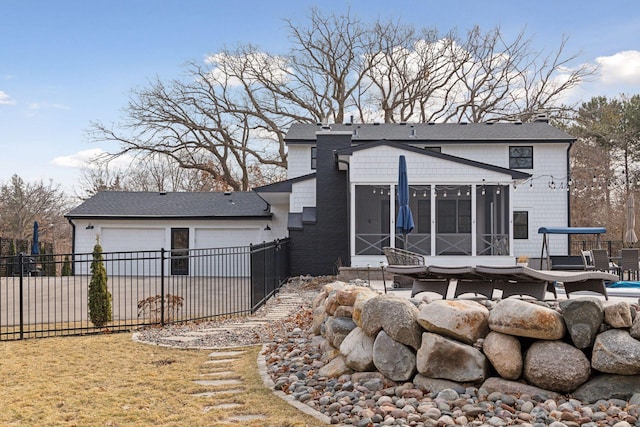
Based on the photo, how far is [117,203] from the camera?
78.9 ft

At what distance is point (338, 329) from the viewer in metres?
6.73

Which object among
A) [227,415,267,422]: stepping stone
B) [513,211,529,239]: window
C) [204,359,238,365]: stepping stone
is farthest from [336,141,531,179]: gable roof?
[227,415,267,422]: stepping stone

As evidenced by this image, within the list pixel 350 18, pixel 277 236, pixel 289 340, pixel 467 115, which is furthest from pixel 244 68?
pixel 289 340

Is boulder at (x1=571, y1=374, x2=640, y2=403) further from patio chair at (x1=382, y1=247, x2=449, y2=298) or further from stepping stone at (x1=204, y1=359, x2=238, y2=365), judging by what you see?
stepping stone at (x1=204, y1=359, x2=238, y2=365)

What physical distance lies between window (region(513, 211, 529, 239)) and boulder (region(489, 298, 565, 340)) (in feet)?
57.3

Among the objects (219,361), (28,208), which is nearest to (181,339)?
(219,361)

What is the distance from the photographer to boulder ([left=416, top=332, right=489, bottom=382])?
5434 mm

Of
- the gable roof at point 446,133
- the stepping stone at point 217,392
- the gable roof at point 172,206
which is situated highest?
the gable roof at point 446,133

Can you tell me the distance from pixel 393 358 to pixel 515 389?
119 centimetres

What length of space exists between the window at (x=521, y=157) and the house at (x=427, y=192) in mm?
39

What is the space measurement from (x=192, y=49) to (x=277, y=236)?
56.7 feet

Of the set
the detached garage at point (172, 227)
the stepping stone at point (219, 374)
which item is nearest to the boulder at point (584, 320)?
the stepping stone at point (219, 374)

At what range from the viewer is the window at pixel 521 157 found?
2256 centimetres

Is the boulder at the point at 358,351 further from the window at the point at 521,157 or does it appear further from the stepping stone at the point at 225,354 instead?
the window at the point at 521,157
